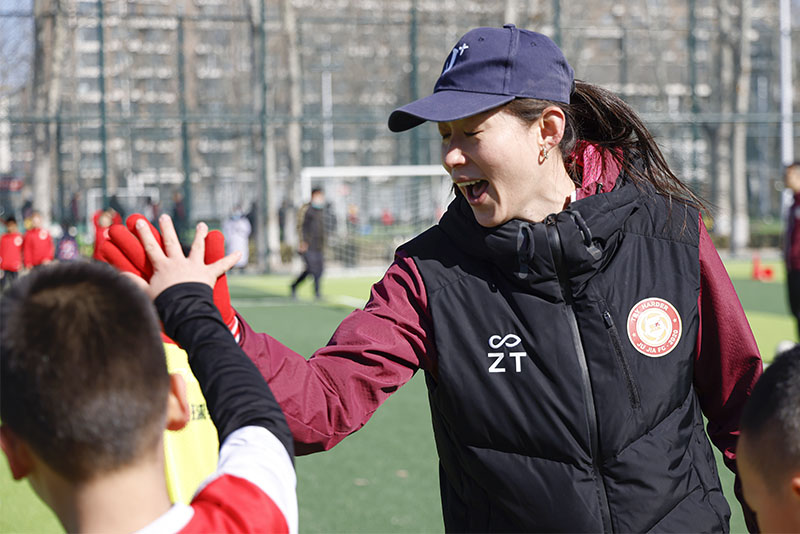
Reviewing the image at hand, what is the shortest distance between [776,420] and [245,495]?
2.82 ft

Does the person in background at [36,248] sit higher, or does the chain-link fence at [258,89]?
the chain-link fence at [258,89]

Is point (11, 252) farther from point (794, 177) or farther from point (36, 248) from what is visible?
point (794, 177)

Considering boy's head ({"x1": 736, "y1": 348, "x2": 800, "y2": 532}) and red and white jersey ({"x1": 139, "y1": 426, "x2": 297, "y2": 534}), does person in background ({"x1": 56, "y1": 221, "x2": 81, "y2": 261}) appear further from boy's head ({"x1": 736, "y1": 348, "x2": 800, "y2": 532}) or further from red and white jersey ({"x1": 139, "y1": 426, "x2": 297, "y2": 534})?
boy's head ({"x1": 736, "y1": 348, "x2": 800, "y2": 532})

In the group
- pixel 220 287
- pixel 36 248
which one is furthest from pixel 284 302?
pixel 220 287

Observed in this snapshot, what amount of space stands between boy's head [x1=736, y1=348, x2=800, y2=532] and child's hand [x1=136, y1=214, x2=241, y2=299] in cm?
96

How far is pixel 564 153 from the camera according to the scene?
264cm

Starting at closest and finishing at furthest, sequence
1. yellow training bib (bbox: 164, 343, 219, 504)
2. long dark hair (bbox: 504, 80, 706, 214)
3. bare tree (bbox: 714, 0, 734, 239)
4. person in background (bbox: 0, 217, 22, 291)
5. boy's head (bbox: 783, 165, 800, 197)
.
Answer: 1. long dark hair (bbox: 504, 80, 706, 214)
2. yellow training bib (bbox: 164, 343, 219, 504)
3. boy's head (bbox: 783, 165, 800, 197)
4. person in background (bbox: 0, 217, 22, 291)
5. bare tree (bbox: 714, 0, 734, 239)

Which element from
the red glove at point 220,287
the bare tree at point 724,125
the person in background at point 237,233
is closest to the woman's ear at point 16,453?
the red glove at point 220,287

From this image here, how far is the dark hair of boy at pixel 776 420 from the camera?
1.61 metres

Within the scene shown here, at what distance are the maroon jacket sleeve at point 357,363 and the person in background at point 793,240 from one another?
750cm

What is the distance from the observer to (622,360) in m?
2.33

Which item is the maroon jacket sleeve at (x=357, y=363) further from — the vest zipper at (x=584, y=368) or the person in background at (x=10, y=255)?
the person in background at (x=10, y=255)

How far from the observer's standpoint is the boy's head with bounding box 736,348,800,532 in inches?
62.7

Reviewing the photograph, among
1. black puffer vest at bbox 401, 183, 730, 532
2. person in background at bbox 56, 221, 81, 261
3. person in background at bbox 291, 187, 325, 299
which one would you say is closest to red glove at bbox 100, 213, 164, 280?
black puffer vest at bbox 401, 183, 730, 532
